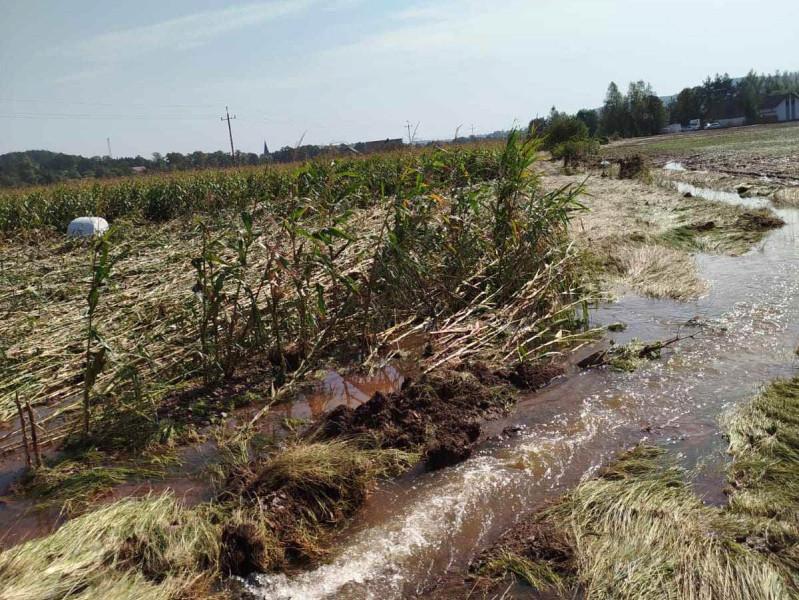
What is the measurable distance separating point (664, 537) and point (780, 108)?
77774 mm

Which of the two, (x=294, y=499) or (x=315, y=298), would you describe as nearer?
(x=294, y=499)

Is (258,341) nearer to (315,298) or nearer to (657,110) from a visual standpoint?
(315,298)

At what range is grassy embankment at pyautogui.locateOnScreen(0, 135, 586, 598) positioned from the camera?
2871 mm

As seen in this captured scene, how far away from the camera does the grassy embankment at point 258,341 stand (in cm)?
287

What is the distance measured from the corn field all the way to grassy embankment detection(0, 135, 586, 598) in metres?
0.02

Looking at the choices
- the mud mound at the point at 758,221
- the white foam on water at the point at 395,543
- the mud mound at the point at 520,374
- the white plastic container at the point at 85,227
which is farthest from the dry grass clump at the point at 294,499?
the mud mound at the point at 758,221

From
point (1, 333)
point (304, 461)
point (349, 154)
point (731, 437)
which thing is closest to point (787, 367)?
point (731, 437)

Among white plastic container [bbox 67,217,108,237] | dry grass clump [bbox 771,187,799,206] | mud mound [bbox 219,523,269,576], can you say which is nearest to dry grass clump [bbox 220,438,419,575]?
mud mound [bbox 219,523,269,576]

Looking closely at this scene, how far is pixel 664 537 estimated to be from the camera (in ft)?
9.30

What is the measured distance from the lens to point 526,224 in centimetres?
657

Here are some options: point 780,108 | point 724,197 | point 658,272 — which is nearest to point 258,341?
point 658,272

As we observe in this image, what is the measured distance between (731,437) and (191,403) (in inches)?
151

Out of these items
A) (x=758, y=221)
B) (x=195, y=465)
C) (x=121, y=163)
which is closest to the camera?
(x=195, y=465)

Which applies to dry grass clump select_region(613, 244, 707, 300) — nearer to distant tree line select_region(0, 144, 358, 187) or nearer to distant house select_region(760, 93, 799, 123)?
distant tree line select_region(0, 144, 358, 187)
